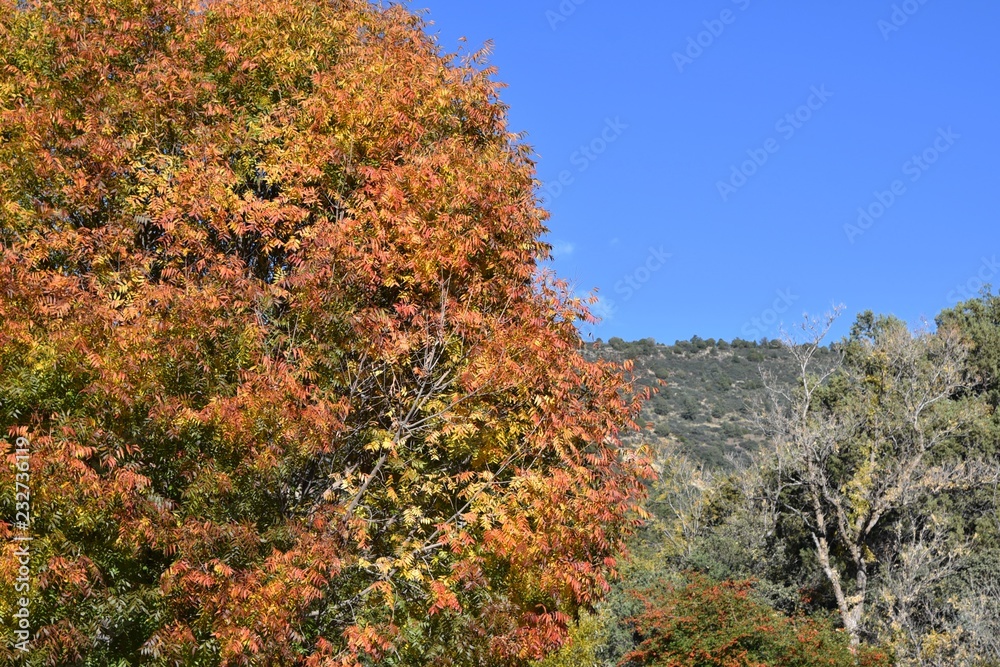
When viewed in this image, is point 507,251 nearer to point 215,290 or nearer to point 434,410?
point 434,410

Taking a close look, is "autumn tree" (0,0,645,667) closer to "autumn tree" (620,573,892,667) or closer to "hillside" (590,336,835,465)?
"autumn tree" (620,573,892,667)

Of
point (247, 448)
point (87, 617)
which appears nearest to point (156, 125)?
point (247, 448)

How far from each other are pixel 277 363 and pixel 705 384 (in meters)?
89.1

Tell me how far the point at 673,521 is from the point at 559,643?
38104mm

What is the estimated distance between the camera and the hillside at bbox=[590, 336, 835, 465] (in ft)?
240

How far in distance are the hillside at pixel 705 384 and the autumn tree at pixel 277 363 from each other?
5456 centimetres

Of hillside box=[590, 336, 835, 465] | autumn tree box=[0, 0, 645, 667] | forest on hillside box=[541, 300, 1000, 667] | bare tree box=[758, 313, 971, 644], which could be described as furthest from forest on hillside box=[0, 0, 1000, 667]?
hillside box=[590, 336, 835, 465]

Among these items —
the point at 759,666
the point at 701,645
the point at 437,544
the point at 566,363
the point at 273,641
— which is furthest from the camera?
the point at 701,645

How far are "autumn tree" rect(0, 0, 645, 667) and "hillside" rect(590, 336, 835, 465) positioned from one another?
179 ft

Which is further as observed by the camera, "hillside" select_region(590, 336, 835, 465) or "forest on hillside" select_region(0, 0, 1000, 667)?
"hillside" select_region(590, 336, 835, 465)

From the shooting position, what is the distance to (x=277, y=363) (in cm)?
789

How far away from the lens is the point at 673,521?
45562 mm

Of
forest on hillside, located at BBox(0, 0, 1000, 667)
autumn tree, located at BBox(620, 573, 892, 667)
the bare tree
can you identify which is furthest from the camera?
the bare tree

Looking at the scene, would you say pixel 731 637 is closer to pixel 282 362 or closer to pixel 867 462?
pixel 867 462
